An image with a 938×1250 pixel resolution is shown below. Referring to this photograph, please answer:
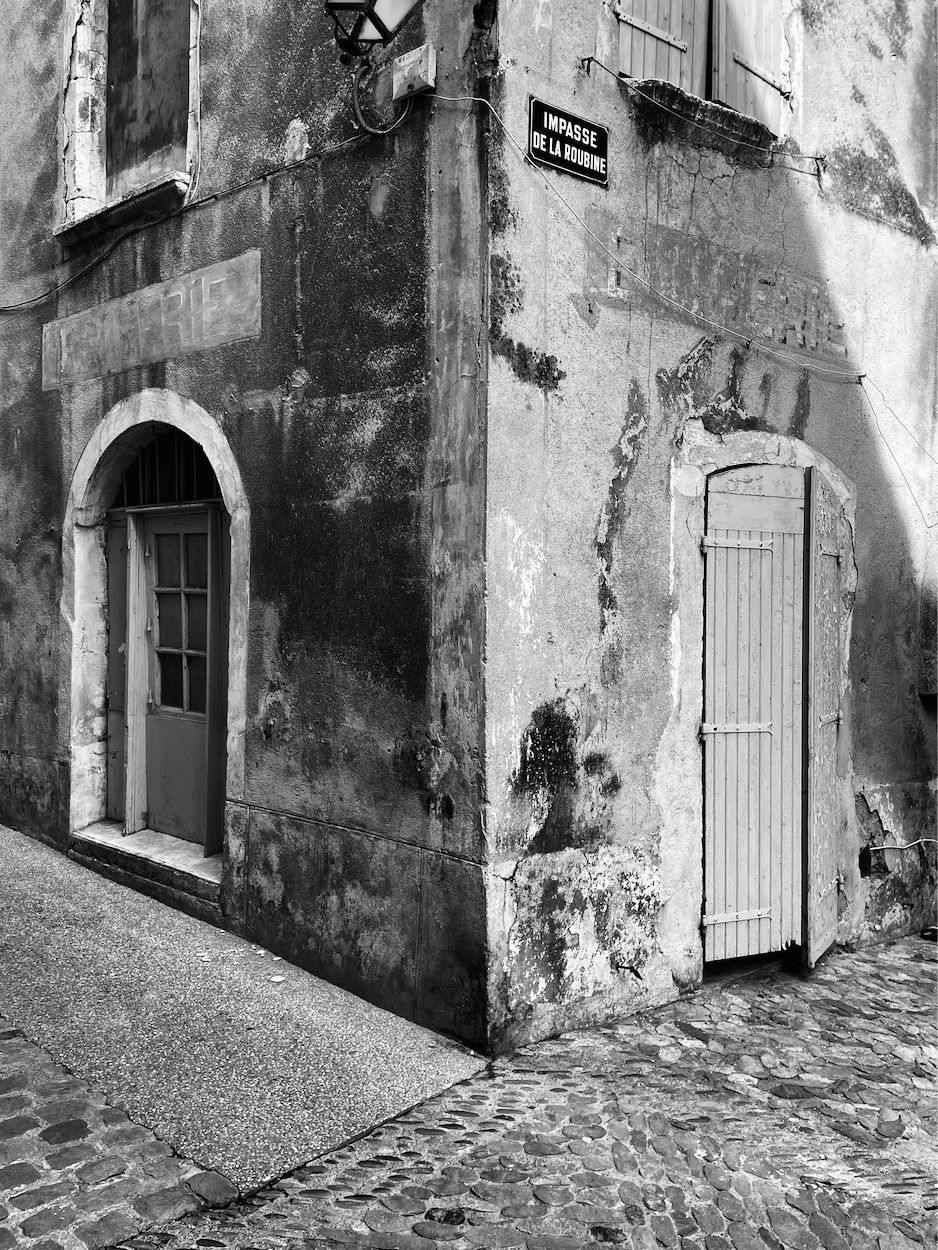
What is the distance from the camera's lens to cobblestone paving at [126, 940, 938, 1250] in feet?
9.98

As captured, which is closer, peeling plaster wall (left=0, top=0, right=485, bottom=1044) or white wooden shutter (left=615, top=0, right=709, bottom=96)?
peeling plaster wall (left=0, top=0, right=485, bottom=1044)

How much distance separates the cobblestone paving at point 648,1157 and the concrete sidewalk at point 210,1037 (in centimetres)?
19

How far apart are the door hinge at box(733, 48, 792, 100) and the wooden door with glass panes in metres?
3.44

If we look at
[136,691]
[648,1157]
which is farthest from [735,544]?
[136,691]

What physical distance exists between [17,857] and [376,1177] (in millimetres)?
3893

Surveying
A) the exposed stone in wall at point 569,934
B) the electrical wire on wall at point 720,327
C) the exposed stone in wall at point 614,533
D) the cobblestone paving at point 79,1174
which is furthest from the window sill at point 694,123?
the cobblestone paving at point 79,1174

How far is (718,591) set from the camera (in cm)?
494

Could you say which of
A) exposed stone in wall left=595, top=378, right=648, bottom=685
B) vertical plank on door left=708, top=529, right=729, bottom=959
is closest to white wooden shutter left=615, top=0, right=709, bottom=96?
exposed stone in wall left=595, top=378, right=648, bottom=685

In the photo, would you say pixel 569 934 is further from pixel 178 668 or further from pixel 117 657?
pixel 117 657

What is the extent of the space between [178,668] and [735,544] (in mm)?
3089

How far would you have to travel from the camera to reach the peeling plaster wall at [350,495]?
162 inches

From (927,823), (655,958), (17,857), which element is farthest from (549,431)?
(17,857)

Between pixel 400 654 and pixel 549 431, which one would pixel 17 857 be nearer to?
pixel 400 654

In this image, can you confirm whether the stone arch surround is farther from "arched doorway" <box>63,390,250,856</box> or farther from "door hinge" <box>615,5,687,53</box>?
"arched doorway" <box>63,390,250,856</box>
